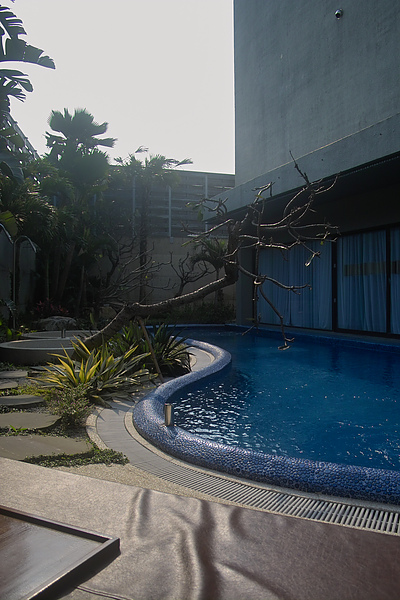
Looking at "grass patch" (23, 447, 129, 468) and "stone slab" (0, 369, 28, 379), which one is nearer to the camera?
"grass patch" (23, 447, 129, 468)

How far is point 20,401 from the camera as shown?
4918 millimetres

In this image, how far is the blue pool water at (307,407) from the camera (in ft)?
13.7

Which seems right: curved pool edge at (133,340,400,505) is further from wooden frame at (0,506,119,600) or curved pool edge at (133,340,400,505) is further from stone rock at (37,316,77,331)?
stone rock at (37,316,77,331)

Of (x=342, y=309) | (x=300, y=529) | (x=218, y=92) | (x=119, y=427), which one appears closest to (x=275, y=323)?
(x=342, y=309)

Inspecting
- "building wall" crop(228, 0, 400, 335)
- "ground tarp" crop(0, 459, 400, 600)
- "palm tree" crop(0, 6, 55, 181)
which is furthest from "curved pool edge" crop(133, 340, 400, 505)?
"palm tree" crop(0, 6, 55, 181)

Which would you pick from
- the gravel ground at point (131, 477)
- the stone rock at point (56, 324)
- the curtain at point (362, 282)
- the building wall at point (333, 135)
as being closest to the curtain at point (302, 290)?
the building wall at point (333, 135)

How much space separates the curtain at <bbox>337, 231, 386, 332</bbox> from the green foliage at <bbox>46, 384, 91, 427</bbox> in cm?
800

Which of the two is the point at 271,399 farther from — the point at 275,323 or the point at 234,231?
the point at 275,323

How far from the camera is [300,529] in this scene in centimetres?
212

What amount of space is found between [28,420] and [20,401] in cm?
72

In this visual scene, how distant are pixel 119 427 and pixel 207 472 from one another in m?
1.24

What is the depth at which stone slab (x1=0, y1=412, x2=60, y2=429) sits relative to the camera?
4090mm

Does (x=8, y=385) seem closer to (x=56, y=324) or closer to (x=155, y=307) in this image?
(x=155, y=307)

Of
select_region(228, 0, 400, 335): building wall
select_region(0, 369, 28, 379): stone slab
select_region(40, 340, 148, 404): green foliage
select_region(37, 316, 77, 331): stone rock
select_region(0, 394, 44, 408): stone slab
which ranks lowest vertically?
select_region(0, 394, 44, 408): stone slab
